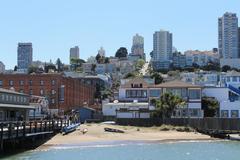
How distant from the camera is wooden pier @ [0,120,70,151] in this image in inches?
1965

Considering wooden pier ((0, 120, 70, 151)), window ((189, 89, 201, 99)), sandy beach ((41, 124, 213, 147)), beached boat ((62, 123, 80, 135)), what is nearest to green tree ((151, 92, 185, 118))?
window ((189, 89, 201, 99))

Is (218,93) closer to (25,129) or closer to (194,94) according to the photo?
(194,94)

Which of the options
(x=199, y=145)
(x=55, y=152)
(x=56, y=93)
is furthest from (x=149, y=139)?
(x=56, y=93)

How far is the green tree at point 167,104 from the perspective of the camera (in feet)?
321

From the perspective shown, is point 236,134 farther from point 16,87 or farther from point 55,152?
point 16,87

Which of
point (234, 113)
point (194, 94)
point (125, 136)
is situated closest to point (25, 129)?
point (125, 136)

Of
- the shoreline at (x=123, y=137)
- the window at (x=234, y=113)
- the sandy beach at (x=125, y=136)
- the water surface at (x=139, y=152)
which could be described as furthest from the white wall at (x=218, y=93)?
the water surface at (x=139, y=152)

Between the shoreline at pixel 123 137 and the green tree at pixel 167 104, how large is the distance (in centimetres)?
893

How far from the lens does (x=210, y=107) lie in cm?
10688

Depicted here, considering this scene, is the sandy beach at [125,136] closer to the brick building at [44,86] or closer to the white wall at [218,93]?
the white wall at [218,93]

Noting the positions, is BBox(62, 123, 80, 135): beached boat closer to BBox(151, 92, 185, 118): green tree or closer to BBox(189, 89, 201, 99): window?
BBox(151, 92, 185, 118): green tree

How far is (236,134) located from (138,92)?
38.3 metres

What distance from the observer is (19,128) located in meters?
54.9

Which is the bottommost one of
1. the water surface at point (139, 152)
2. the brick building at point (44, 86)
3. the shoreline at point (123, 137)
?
the water surface at point (139, 152)
